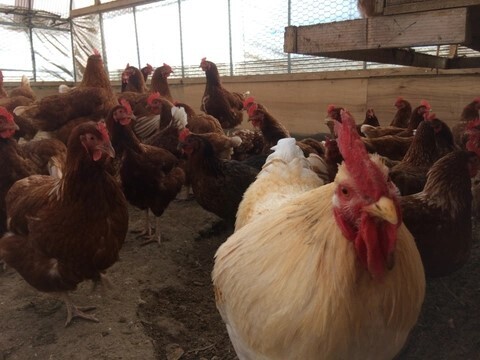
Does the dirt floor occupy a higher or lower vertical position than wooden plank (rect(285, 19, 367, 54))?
lower

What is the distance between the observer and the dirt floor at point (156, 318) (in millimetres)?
2430

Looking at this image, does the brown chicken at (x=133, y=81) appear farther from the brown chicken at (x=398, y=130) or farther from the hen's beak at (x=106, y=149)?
the hen's beak at (x=106, y=149)

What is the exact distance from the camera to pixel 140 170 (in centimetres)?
390

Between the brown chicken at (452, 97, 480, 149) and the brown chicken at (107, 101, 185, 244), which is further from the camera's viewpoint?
the brown chicken at (452, 97, 480, 149)

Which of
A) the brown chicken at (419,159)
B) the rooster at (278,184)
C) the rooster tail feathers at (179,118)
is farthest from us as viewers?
the rooster tail feathers at (179,118)

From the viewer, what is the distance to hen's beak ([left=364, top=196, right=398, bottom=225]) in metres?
1.06

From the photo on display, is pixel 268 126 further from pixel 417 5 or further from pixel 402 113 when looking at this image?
pixel 417 5

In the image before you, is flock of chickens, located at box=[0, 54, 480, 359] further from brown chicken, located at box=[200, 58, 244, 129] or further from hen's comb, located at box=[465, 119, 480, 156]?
brown chicken, located at box=[200, 58, 244, 129]

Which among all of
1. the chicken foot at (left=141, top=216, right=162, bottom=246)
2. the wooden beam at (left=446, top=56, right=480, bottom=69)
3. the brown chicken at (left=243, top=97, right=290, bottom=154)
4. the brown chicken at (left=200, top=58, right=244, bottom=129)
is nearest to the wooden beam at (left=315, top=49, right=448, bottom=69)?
the wooden beam at (left=446, top=56, right=480, bottom=69)

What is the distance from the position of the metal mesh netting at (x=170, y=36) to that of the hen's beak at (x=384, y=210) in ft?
15.1

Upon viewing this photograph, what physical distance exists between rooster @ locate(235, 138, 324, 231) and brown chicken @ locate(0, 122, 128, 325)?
37.0 inches

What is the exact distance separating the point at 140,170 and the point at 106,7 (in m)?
9.44

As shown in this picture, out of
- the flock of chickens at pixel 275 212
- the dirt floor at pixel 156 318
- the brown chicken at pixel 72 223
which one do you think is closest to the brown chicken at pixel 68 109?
the flock of chickens at pixel 275 212

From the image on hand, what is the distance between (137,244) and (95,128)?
5.98 ft
